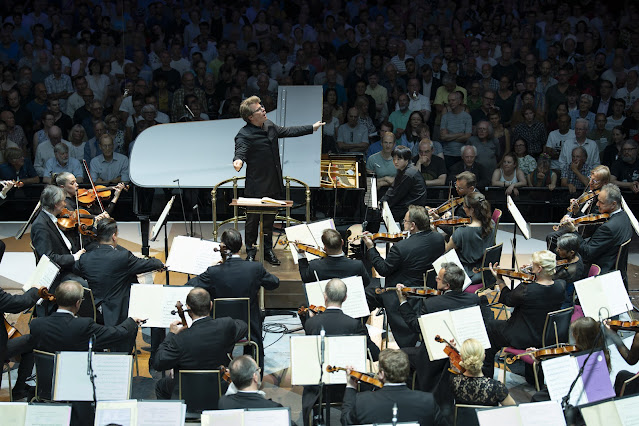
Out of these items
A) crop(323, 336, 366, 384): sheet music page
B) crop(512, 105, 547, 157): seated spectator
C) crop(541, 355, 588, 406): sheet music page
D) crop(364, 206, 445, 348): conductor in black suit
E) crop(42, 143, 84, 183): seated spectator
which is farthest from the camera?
crop(512, 105, 547, 157): seated spectator

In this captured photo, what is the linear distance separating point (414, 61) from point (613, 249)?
550 centimetres

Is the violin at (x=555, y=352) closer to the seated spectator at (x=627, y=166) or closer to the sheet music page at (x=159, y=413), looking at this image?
the sheet music page at (x=159, y=413)

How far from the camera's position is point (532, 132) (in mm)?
11445

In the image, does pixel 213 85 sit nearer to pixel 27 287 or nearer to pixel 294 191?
pixel 294 191

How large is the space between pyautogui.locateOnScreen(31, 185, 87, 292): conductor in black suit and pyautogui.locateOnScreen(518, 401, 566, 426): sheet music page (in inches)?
166

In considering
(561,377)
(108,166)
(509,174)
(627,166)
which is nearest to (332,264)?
(561,377)

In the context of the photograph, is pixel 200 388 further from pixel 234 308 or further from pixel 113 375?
pixel 234 308

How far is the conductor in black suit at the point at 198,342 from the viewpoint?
544 cm

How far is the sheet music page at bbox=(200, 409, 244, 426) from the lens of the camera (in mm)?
4496

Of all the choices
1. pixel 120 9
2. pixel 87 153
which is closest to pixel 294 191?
pixel 87 153

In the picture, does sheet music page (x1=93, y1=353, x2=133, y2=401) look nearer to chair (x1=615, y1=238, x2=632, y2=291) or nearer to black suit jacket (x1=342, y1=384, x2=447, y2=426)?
black suit jacket (x1=342, y1=384, x2=447, y2=426)

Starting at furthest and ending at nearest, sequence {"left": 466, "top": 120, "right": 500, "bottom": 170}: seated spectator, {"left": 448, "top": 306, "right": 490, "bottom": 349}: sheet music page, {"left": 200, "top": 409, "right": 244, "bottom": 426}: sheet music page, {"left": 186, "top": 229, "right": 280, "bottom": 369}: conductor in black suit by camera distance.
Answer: {"left": 466, "top": 120, "right": 500, "bottom": 170}: seated spectator < {"left": 186, "top": 229, "right": 280, "bottom": 369}: conductor in black suit < {"left": 448, "top": 306, "right": 490, "bottom": 349}: sheet music page < {"left": 200, "top": 409, "right": 244, "bottom": 426}: sheet music page

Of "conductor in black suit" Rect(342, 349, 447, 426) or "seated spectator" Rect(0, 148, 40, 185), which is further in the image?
"seated spectator" Rect(0, 148, 40, 185)

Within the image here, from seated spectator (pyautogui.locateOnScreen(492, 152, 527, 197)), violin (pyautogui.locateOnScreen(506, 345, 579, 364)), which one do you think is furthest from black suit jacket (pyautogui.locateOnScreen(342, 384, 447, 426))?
seated spectator (pyautogui.locateOnScreen(492, 152, 527, 197))
